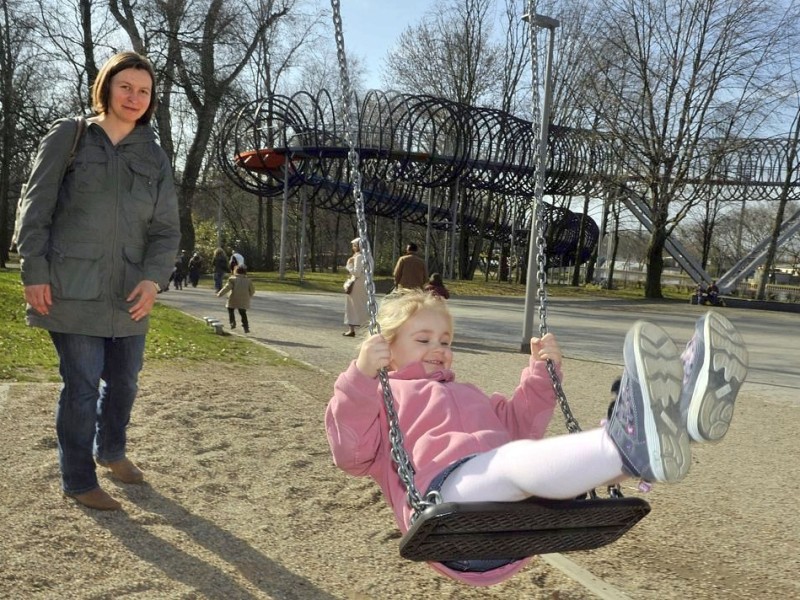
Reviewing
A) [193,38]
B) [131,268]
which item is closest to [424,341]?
[131,268]

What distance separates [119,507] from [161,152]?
153 cm

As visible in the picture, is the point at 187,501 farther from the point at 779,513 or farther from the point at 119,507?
the point at 779,513

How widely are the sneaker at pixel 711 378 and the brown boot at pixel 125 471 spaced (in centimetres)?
266

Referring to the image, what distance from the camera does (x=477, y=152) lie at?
2812cm

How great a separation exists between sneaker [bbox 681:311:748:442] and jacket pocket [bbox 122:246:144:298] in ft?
7.19

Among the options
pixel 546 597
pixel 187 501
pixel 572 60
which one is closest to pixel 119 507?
pixel 187 501

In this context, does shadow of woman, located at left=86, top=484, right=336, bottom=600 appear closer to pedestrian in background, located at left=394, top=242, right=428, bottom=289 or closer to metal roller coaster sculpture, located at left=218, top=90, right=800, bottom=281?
pedestrian in background, located at left=394, top=242, right=428, bottom=289

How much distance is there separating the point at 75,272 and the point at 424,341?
4.69 feet

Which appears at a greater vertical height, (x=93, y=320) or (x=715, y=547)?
(x=93, y=320)

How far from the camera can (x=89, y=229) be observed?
3.17 meters

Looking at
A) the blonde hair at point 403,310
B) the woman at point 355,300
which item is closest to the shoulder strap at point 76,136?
the blonde hair at point 403,310

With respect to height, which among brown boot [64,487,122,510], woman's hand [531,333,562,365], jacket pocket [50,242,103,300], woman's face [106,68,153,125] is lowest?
brown boot [64,487,122,510]

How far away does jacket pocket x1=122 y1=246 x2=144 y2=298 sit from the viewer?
328cm

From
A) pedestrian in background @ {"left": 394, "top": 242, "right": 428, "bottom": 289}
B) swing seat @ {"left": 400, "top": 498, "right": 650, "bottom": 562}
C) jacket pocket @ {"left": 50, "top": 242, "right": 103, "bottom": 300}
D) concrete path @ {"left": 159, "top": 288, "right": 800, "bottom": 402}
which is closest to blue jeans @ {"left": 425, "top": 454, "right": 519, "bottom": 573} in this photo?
swing seat @ {"left": 400, "top": 498, "right": 650, "bottom": 562}
